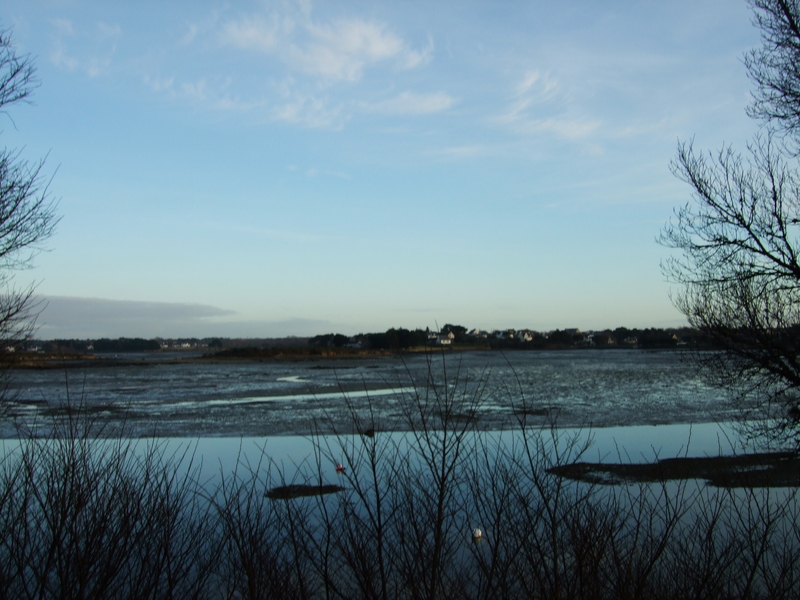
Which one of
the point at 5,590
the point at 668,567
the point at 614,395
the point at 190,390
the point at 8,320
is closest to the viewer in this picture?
the point at 5,590

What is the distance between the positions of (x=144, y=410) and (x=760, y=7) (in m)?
22.7

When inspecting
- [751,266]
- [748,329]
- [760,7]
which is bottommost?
[748,329]

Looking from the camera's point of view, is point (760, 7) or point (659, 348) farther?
point (659, 348)

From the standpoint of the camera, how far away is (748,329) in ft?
43.0

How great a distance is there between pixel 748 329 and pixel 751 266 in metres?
1.31

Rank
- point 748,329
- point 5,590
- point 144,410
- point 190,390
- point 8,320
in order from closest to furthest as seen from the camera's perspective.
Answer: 1. point 5,590
2. point 8,320
3. point 748,329
4. point 144,410
5. point 190,390

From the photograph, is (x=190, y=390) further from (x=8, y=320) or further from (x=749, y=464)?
(x=749, y=464)

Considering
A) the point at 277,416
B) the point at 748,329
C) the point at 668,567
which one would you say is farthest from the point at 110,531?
the point at 277,416

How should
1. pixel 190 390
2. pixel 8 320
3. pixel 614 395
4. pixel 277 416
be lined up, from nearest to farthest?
pixel 8 320, pixel 277 416, pixel 614 395, pixel 190 390

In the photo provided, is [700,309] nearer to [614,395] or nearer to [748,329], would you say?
[748,329]

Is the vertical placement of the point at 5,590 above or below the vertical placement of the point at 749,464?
above

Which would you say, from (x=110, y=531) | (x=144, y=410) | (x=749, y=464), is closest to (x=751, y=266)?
(x=749, y=464)

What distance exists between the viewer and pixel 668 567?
5496 millimetres

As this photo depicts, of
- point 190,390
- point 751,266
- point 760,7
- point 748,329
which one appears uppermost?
point 760,7
